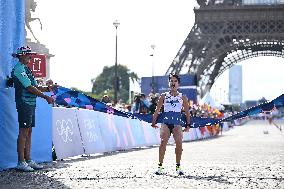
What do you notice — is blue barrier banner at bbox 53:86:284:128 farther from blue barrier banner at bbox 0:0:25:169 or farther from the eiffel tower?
the eiffel tower

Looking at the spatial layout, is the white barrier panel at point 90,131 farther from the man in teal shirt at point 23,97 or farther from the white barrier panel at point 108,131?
the man in teal shirt at point 23,97

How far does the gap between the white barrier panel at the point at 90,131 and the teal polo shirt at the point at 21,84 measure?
464 cm

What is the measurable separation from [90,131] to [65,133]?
6.13ft

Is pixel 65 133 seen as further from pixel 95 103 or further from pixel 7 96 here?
pixel 7 96

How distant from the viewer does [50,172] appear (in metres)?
10.3

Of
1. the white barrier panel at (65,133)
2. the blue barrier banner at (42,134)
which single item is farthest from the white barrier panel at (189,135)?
the blue barrier banner at (42,134)

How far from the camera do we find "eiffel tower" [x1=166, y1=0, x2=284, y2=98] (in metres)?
61.8

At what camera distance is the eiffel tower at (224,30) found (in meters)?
61.8

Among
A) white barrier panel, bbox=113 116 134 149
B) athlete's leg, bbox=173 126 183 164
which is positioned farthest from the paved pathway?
white barrier panel, bbox=113 116 134 149

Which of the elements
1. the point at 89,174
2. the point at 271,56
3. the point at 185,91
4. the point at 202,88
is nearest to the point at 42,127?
the point at 89,174

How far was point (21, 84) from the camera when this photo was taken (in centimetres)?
1067

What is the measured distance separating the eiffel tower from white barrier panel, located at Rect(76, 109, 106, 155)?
45.0 metres

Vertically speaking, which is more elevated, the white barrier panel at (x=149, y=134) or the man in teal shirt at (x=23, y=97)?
the man in teal shirt at (x=23, y=97)

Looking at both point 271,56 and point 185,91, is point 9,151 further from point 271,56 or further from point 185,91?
point 271,56
